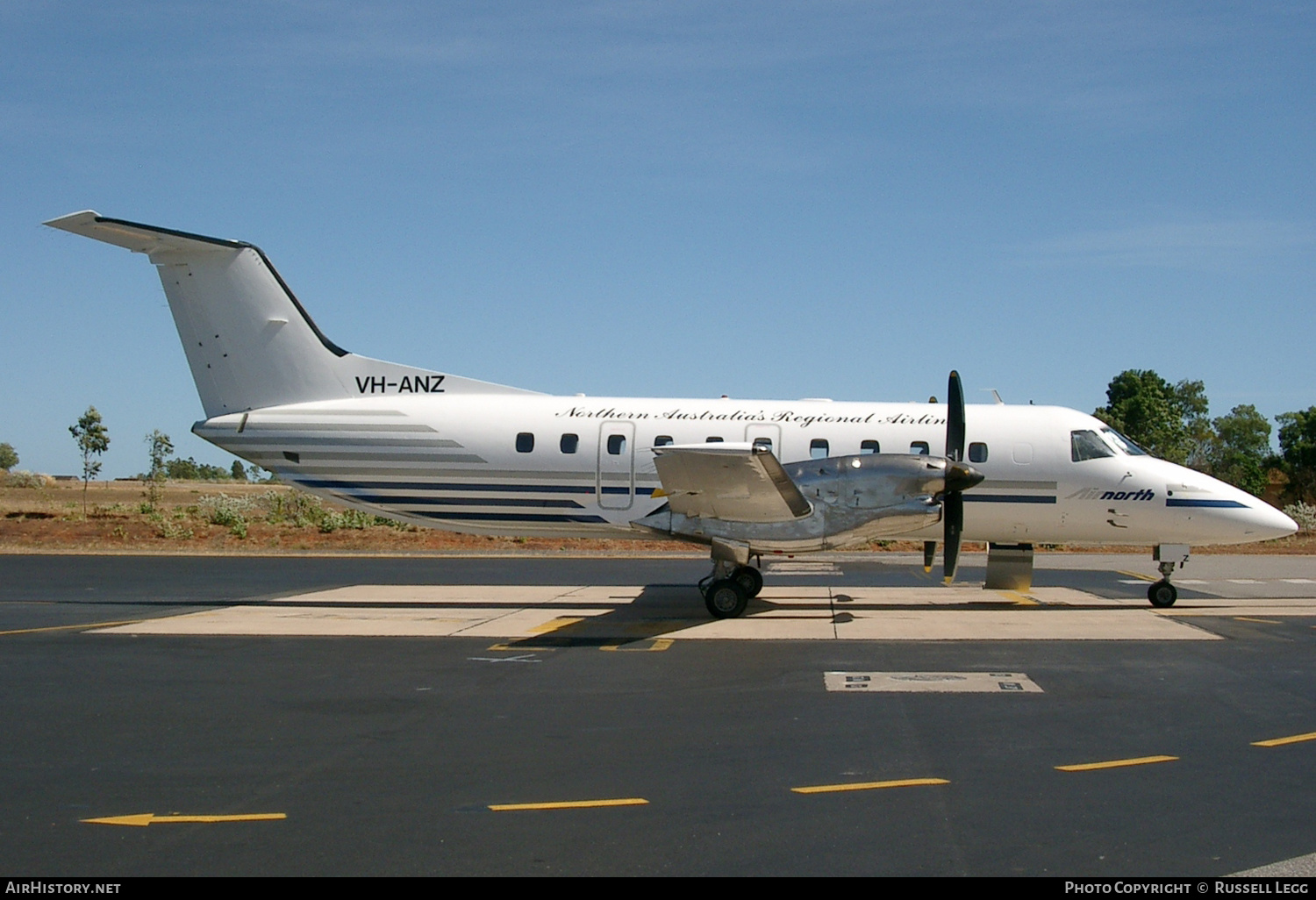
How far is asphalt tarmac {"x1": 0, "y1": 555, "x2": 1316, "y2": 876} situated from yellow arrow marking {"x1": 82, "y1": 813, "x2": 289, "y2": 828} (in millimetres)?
34

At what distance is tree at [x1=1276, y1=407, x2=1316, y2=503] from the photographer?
176 ft

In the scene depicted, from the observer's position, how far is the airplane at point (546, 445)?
57.7 ft

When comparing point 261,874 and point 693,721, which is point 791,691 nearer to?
point 693,721

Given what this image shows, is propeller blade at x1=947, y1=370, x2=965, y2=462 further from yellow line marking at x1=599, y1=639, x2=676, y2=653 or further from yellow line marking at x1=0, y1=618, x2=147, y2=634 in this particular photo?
yellow line marking at x1=0, y1=618, x2=147, y2=634

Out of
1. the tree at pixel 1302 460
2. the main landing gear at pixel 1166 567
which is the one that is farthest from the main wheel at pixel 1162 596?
the tree at pixel 1302 460

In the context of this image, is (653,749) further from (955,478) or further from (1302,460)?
(1302,460)

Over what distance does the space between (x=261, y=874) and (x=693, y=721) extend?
4.32 meters

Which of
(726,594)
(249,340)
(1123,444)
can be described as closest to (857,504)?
(726,594)

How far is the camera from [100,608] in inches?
671

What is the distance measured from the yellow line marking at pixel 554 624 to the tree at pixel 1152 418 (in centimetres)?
3578

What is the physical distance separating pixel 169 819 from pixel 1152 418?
184 ft

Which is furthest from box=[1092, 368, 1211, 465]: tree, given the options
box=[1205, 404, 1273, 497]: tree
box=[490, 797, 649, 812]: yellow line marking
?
box=[490, 797, 649, 812]: yellow line marking

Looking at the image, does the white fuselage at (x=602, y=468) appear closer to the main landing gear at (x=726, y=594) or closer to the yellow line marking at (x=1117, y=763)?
the main landing gear at (x=726, y=594)
